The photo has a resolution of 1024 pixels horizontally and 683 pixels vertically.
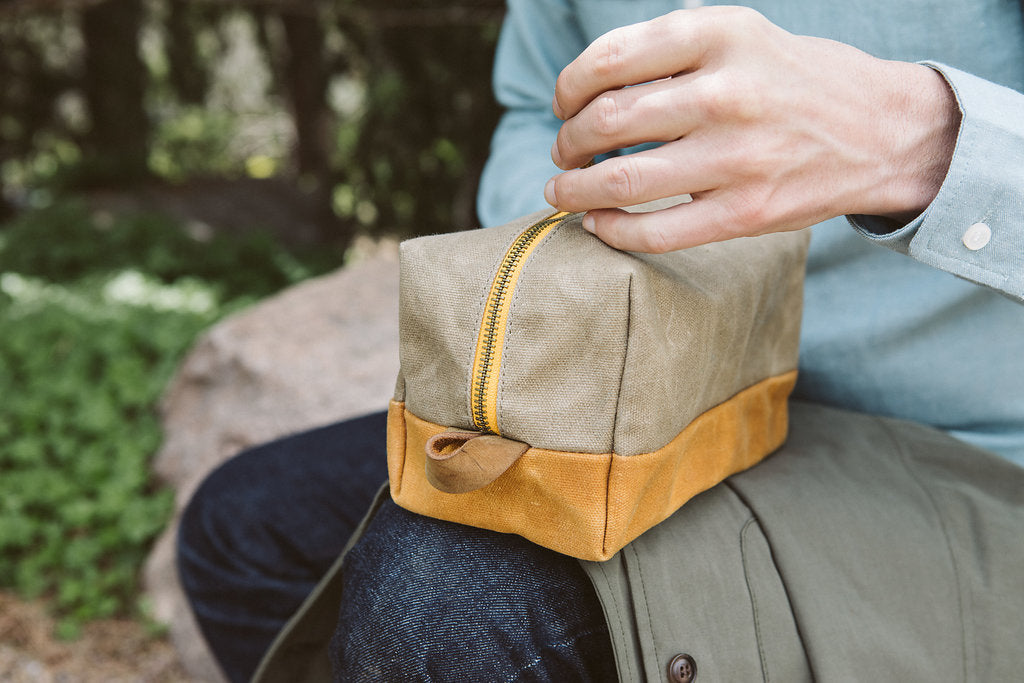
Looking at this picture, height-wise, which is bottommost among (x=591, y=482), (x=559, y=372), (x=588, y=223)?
(x=591, y=482)

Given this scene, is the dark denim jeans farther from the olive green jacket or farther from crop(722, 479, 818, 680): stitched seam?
crop(722, 479, 818, 680): stitched seam

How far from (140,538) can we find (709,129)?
2.33m

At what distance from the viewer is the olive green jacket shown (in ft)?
2.67

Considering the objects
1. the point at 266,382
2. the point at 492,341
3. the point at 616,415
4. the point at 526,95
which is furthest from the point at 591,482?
the point at 266,382

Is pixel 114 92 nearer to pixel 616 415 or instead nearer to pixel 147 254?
pixel 147 254

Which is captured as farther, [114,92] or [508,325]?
[114,92]

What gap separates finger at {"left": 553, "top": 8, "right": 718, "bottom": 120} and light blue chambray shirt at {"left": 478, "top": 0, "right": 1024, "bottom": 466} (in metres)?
0.31

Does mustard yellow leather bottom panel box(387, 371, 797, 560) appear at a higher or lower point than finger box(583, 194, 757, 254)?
lower

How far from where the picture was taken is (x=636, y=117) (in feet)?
2.33

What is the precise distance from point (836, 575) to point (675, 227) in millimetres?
469

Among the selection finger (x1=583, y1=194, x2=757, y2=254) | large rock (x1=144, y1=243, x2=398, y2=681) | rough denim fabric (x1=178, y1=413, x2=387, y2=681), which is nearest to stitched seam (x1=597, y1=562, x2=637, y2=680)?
finger (x1=583, y1=194, x2=757, y2=254)

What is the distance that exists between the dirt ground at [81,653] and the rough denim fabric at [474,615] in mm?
1665

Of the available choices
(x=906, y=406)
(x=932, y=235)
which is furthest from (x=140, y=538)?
(x=932, y=235)

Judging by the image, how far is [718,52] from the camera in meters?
0.70
